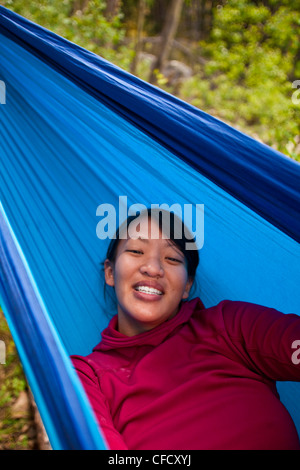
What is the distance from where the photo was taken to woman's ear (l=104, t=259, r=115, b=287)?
1505mm

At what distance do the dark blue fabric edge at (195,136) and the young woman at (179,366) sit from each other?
0.98 ft

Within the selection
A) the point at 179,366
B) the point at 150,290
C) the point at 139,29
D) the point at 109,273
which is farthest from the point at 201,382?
the point at 139,29

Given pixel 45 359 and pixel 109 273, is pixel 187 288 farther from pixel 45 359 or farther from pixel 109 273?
pixel 45 359

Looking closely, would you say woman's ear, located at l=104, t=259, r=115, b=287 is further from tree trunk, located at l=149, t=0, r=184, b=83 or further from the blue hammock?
tree trunk, located at l=149, t=0, r=184, b=83

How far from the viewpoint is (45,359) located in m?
0.75

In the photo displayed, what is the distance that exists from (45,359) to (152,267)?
23.3 inches

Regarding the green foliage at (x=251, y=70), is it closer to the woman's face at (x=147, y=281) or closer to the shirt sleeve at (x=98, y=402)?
the woman's face at (x=147, y=281)


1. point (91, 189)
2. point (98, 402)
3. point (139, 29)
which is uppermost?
point (139, 29)

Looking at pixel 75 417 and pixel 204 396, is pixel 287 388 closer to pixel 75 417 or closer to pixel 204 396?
pixel 204 396

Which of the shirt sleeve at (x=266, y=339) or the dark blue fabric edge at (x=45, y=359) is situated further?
the shirt sleeve at (x=266, y=339)

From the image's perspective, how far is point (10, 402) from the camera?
2535 mm

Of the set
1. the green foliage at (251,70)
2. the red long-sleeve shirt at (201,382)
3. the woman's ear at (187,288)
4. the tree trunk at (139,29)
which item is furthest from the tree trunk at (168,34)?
the red long-sleeve shirt at (201,382)

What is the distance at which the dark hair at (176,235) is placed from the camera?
4.60 feet
